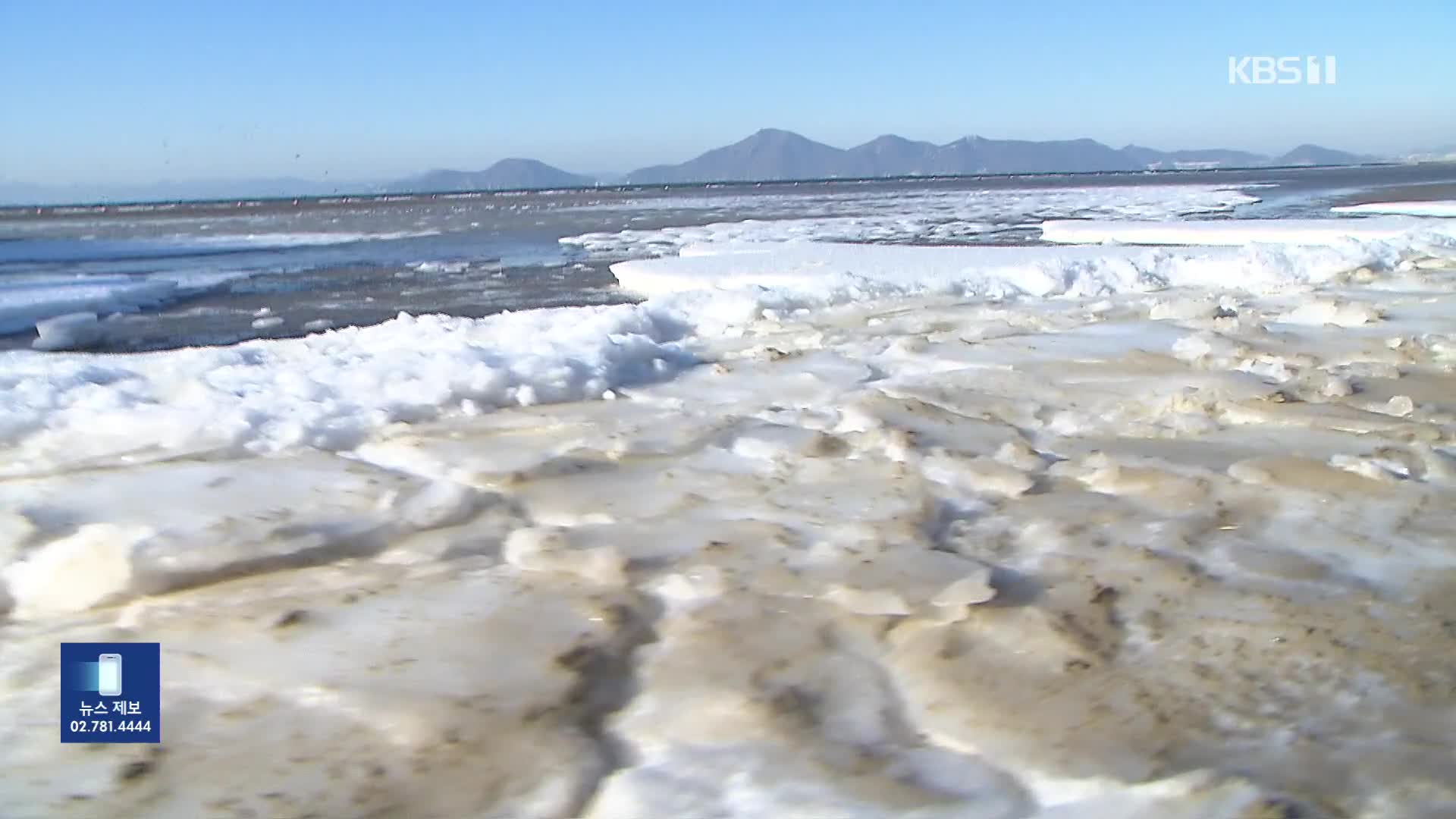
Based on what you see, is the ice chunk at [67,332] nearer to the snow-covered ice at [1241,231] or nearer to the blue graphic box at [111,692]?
the blue graphic box at [111,692]

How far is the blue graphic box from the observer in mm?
1386

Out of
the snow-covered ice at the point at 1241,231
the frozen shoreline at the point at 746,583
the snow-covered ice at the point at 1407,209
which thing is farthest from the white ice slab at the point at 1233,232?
the frozen shoreline at the point at 746,583

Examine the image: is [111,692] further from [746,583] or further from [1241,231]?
[1241,231]

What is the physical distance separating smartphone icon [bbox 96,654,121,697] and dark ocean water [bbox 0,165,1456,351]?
517cm

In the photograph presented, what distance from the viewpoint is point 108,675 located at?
1.49 m

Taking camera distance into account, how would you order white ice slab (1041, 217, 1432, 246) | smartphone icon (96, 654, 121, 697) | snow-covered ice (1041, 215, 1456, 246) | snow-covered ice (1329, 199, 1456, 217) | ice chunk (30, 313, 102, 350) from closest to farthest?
smartphone icon (96, 654, 121, 697) → ice chunk (30, 313, 102, 350) → snow-covered ice (1041, 215, 1456, 246) → white ice slab (1041, 217, 1432, 246) → snow-covered ice (1329, 199, 1456, 217)

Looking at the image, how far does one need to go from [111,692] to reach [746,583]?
3.28 ft

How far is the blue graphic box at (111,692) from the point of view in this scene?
→ 1.39 meters

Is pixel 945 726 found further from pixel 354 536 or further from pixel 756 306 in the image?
pixel 756 306

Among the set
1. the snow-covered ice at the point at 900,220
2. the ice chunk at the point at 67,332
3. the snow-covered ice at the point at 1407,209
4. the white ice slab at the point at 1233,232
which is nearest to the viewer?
the ice chunk at the point at 67,332

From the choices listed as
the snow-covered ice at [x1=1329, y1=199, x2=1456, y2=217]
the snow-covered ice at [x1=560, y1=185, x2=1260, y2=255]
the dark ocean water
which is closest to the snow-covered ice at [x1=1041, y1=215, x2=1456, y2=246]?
the dark ocean water

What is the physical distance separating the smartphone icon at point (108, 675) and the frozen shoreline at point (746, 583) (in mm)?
65

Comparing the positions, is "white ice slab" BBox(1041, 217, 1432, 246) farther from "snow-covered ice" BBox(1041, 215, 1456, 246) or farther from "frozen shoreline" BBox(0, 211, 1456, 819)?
"frozen shoreline" BBox(0, 211, 1456, 819)

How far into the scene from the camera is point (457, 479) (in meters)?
2.44
